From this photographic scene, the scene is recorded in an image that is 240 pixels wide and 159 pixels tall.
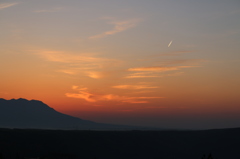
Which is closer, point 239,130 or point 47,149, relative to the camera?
point 47,149

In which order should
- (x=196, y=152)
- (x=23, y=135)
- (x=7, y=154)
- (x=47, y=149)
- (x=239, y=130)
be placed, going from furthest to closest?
(x=239, y=130)
(x=196, y=152)
(x=23, y=135)
(x=47, y=149)
(x=7, y=154)

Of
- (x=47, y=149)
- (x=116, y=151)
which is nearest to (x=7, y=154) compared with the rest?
(x=47, y=149)

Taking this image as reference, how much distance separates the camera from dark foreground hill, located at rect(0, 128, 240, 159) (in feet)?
283

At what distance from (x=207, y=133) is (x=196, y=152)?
22.0m

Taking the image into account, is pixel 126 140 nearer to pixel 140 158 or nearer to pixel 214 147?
pixel 140 158

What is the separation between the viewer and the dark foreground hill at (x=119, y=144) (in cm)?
8631

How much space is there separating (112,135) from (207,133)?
35497 millimetres

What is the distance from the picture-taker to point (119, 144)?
342 ft

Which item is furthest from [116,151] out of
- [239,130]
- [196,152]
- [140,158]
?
[239,130]

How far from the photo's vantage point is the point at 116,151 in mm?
97312

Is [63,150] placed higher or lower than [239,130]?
lower

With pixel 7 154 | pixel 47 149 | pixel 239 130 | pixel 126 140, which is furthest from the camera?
pixel 239 130

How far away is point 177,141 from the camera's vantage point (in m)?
114

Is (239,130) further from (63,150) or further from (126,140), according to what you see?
(63,150)
